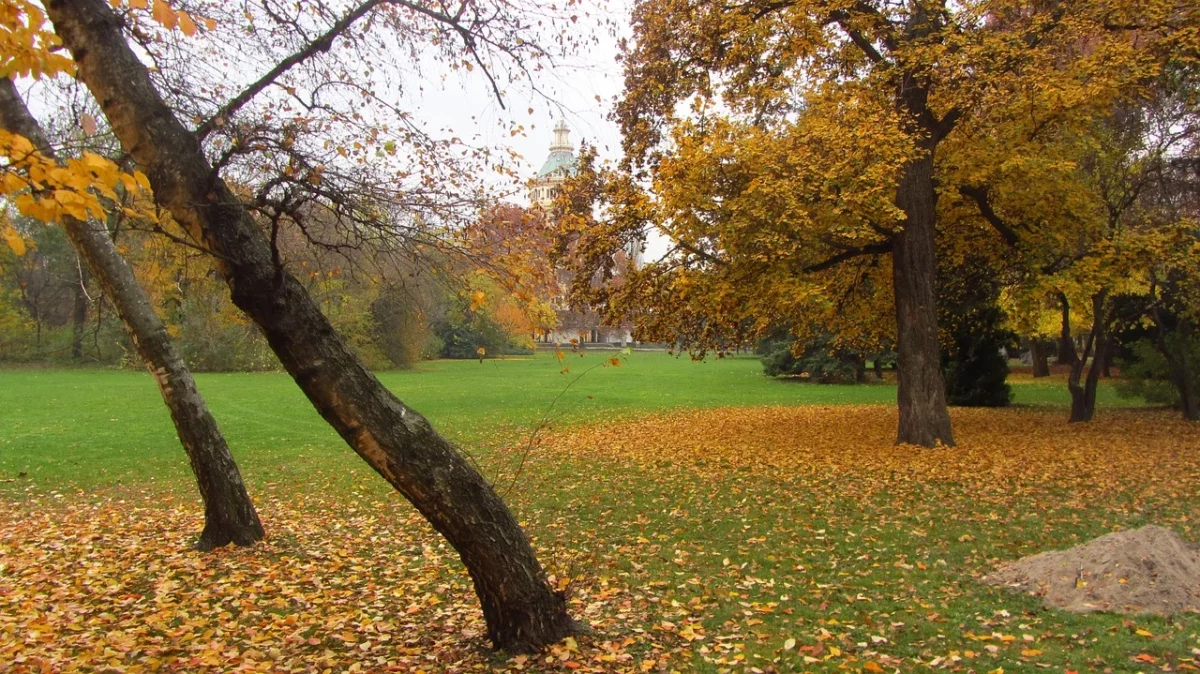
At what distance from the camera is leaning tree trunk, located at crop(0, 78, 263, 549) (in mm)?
6098

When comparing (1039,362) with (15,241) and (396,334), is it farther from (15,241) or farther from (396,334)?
(15,241)

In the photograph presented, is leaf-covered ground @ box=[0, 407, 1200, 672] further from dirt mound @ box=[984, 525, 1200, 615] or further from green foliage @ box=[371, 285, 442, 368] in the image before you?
green foliage @ box=[371, 285, 442, 368]

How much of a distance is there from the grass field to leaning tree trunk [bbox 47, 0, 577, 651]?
1016mm

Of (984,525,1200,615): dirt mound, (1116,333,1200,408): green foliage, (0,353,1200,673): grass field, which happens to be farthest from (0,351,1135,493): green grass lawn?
(984,525,1200,615): dirt mound

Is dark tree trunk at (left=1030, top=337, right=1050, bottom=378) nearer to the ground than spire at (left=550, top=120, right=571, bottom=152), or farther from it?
nearer to the ground

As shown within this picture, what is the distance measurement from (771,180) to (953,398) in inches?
534

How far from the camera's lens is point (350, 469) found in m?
11.9

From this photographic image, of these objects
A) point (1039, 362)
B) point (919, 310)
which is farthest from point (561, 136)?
point (1039, 362)

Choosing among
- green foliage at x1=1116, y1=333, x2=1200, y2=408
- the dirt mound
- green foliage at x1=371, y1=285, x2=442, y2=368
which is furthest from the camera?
green foliage at x1=371, y1=285, x2=442, y2=368

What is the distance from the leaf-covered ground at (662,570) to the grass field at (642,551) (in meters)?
0.03

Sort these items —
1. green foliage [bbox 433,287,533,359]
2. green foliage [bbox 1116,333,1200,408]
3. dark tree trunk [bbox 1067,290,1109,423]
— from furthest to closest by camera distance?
green foliage [bbox 433,287,533,359] < green foliage [bbox 1116,333,1200,408] < dark tree trunk [bbox 1067,290,1109,423]

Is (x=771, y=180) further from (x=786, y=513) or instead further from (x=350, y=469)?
(x=350, y=469)

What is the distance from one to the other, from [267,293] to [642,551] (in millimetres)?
4067

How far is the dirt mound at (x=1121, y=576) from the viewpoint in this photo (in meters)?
4.68
